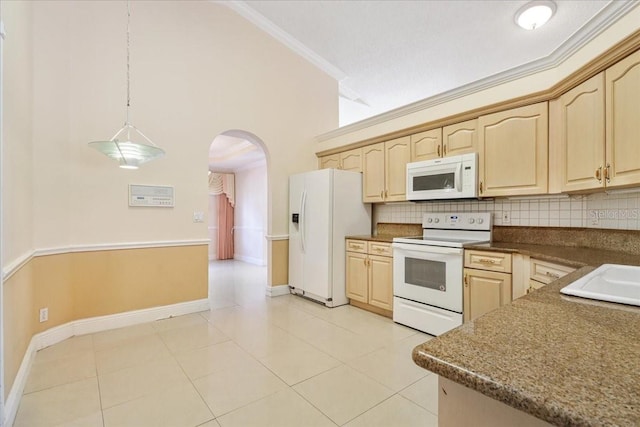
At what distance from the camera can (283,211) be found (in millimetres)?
4340

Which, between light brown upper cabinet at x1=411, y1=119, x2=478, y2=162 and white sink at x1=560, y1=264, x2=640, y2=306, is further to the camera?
light brown upper cabinet at x1=411, y1=119, x2=478, y2=162

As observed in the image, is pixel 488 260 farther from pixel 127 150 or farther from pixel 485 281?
pixel 127 150

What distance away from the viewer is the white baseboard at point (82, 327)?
1.80 metres

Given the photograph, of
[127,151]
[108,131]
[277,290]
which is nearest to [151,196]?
[108,131]

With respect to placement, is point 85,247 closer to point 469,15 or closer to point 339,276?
point 339,276

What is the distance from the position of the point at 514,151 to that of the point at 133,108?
A: 3.70 meters

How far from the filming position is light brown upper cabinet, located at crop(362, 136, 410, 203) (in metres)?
3.51

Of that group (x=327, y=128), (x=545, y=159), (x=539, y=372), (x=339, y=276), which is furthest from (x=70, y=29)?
(x=545, y=159)

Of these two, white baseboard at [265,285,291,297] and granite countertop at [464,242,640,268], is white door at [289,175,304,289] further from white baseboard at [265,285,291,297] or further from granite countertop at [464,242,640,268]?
granite countertop at [464,242,640,268]

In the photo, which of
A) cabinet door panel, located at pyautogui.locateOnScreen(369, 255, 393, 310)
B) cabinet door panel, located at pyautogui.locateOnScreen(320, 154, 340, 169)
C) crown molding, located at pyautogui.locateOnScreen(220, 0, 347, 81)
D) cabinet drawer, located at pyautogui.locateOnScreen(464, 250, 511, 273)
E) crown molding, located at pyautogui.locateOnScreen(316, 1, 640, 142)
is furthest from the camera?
cabinet door panel, located at pyautogui.locateOnScreen(320, 154, 340, 169)

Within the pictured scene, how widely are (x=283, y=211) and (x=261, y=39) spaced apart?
2.38 m

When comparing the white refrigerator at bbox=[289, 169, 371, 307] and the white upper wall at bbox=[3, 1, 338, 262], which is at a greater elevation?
the white upper wall at bbox=[3, 1, 338, 262]

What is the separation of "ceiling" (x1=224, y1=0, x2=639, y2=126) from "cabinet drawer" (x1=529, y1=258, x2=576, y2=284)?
1.64 meters

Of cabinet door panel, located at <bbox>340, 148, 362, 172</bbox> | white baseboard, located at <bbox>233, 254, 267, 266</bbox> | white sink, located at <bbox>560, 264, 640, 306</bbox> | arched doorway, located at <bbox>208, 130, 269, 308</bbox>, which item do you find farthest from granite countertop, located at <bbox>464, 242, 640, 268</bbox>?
white baseboard, located at <bbox>233, 254, 267, 266</bbox>
